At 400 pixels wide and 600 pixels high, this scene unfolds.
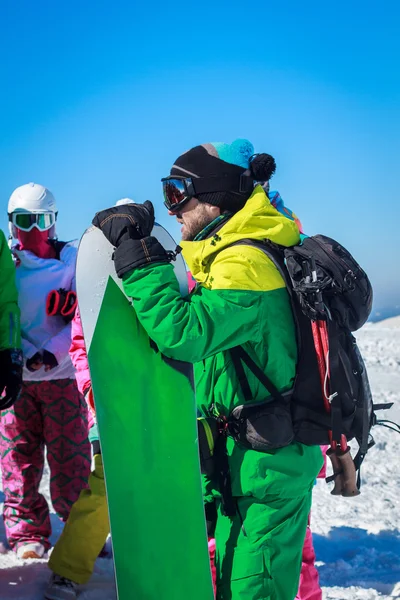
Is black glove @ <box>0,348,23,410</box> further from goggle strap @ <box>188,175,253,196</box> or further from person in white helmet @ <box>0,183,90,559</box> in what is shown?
goggle strap @ <box>188,175,253,196</box>

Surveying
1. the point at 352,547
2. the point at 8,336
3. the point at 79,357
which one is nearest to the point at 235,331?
the point at 79,357

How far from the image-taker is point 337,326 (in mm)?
2713

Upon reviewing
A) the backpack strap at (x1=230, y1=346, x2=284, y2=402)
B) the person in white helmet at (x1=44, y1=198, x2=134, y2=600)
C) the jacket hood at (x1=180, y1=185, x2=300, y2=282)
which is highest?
the jacket hood at (x1=180, y1=185, x2=300, y2=282)

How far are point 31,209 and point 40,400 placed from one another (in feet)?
3.92

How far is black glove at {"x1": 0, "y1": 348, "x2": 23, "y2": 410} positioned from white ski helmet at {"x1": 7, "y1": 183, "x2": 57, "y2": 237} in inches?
40.4

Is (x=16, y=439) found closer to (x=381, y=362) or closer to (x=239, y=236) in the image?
(x=239, y=236)

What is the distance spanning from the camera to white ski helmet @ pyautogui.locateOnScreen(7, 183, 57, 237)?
4.26 m

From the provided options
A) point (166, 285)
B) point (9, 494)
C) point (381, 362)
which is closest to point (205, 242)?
point (166, 285)

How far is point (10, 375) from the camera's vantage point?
3482mm

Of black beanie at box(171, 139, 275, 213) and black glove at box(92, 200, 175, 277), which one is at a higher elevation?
black beanie at box(171, 139, 275, 213)

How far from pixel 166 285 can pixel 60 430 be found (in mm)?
2136

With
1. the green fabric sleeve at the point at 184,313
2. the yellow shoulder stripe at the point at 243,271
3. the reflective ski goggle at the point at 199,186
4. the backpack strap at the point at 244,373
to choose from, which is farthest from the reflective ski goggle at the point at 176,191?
the backpack strap at the point at 244,373

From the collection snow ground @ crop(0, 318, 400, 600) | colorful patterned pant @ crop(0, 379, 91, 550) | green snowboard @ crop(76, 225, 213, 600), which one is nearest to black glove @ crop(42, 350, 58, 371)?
colorful patterned pant @ crop(0, 379, 91, 550)

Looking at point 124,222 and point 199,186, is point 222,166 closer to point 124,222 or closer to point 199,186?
point 199,186
